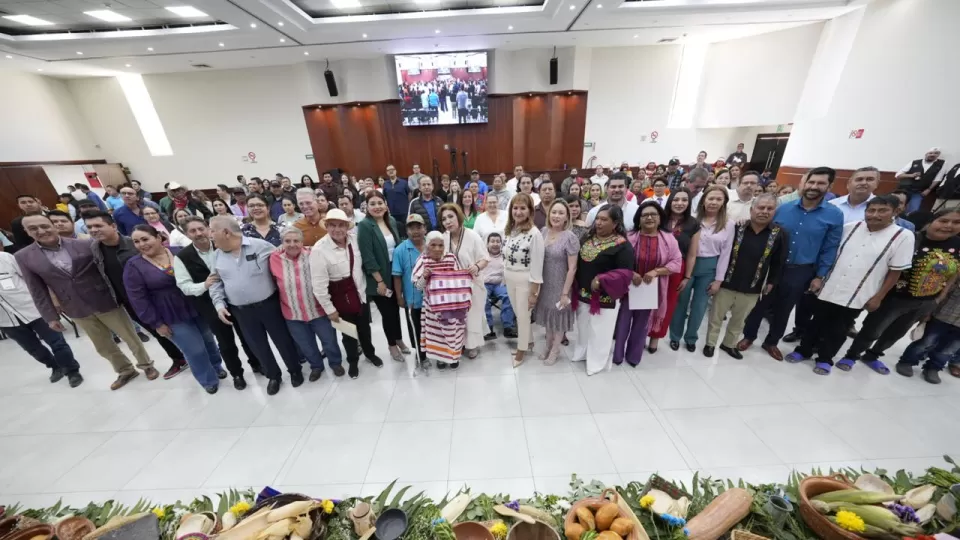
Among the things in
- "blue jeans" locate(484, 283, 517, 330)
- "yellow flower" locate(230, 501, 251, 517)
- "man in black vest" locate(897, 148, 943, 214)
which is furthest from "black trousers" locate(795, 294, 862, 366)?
"man in black vest" locate(897, 148, 943, 214)

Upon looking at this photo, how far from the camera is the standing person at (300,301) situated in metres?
2.50

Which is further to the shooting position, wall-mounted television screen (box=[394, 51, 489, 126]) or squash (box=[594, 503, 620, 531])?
wall-mounted television screen (box=[394, 51, 489, 126])

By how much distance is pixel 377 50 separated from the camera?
8.53 m

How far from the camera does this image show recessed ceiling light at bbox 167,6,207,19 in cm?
569

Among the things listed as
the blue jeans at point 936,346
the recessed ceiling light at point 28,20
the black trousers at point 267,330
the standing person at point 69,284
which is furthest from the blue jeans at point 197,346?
the recessed ceiling light at point 28,20

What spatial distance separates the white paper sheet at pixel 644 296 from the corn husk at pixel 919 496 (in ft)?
5.03

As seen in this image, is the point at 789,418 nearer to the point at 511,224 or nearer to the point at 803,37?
the point at 511,224

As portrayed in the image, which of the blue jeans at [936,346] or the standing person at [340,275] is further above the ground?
the standing person at [340,275]

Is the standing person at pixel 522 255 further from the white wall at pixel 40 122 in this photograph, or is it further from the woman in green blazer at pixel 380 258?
the white wall at pixel 40 122

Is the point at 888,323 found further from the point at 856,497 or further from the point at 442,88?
the point at 442,88

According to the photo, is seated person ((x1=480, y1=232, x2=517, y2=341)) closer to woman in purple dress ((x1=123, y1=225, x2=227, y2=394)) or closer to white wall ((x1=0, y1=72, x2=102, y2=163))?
woman in purple dress ((x1=123, y1=225, x2=227, y2=394))

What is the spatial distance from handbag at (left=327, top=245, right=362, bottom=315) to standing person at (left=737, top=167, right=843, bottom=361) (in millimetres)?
3683

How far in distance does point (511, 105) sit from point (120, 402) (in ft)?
34.0

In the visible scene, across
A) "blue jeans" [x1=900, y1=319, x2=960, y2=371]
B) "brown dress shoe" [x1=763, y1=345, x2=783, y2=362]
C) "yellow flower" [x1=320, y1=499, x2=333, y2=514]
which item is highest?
"yellow flower" [x1=320, y1=499, x2=333, y2=514]
